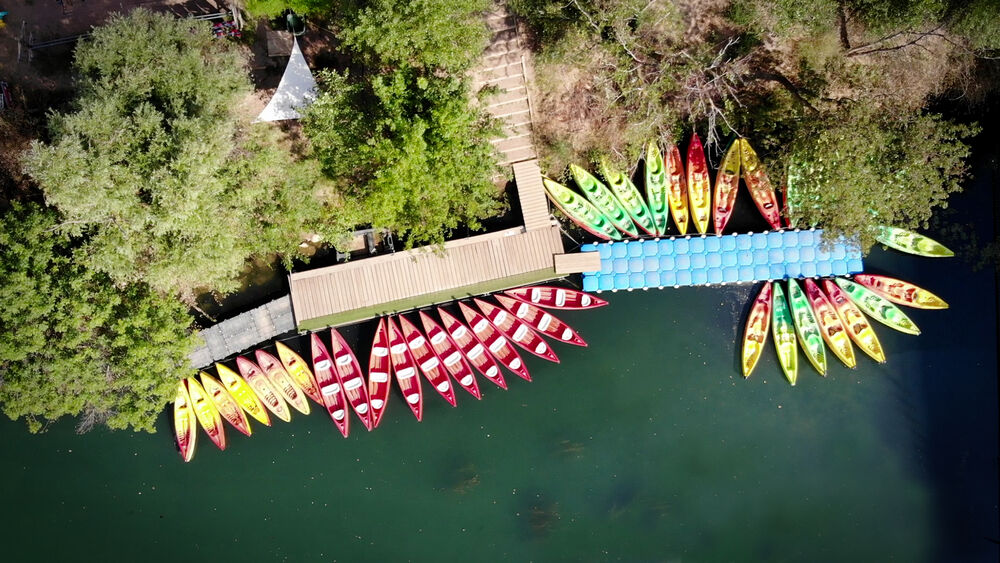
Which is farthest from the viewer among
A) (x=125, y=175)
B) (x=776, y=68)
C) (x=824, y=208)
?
(x=776, y=68)

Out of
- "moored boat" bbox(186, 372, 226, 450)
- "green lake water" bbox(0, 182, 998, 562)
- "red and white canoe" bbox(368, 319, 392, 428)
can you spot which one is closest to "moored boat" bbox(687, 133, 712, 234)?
"green lake water" bbox(0, 182, 998, 562)

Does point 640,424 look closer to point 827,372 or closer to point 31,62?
point 827,372

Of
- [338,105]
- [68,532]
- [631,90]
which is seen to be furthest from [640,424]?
[68,532]

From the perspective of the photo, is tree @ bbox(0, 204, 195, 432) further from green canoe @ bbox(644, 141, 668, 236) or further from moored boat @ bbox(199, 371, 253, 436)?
green canoe @ bbox(644, 141, 668, 236)

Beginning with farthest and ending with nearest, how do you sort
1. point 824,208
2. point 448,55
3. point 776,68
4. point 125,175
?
point 776,68, point 824,208, point 448,55, point 125,175

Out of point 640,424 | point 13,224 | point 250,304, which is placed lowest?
point 640,424

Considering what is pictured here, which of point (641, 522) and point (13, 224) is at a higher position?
point (13, 224)
